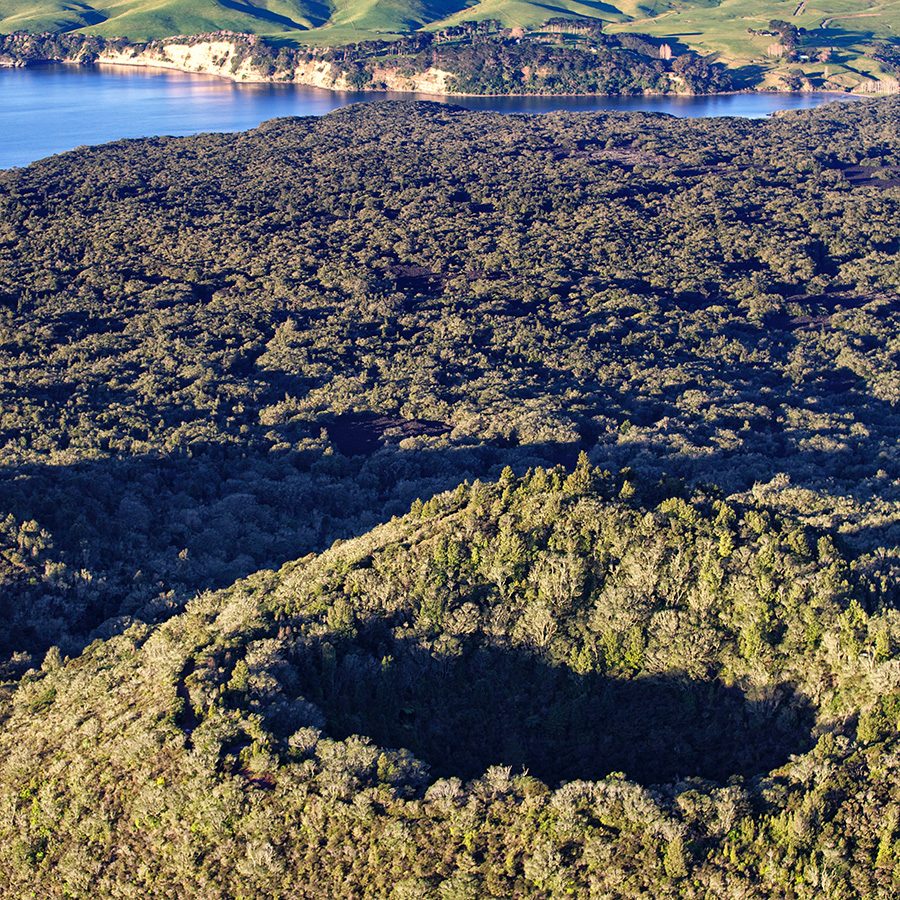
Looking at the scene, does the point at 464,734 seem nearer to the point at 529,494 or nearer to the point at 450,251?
the point at 529,494

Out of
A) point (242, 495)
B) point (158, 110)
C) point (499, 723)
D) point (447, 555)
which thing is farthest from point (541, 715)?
point (158, 110)

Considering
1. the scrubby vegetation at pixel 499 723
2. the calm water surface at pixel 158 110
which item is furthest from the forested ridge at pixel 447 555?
the calm water surface at pixel 158 110

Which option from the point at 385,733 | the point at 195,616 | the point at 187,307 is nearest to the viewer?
the point at 385,733

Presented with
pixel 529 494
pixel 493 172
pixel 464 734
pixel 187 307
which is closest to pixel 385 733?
pixel 464 734

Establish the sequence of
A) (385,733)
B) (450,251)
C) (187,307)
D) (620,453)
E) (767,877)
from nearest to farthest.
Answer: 1. (767,877)
2. (385,733)
3. (620,453)
4. (187,307)
5. (450,251)

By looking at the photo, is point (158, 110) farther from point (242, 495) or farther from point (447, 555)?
point (447, 555)

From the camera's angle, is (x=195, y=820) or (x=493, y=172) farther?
(x=493, y=172)

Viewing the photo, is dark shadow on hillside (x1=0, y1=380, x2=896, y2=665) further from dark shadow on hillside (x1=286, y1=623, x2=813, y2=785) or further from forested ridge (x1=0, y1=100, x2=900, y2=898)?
dark shadow on hillside (x1=286, y1=623, x2=813, y2=785)
